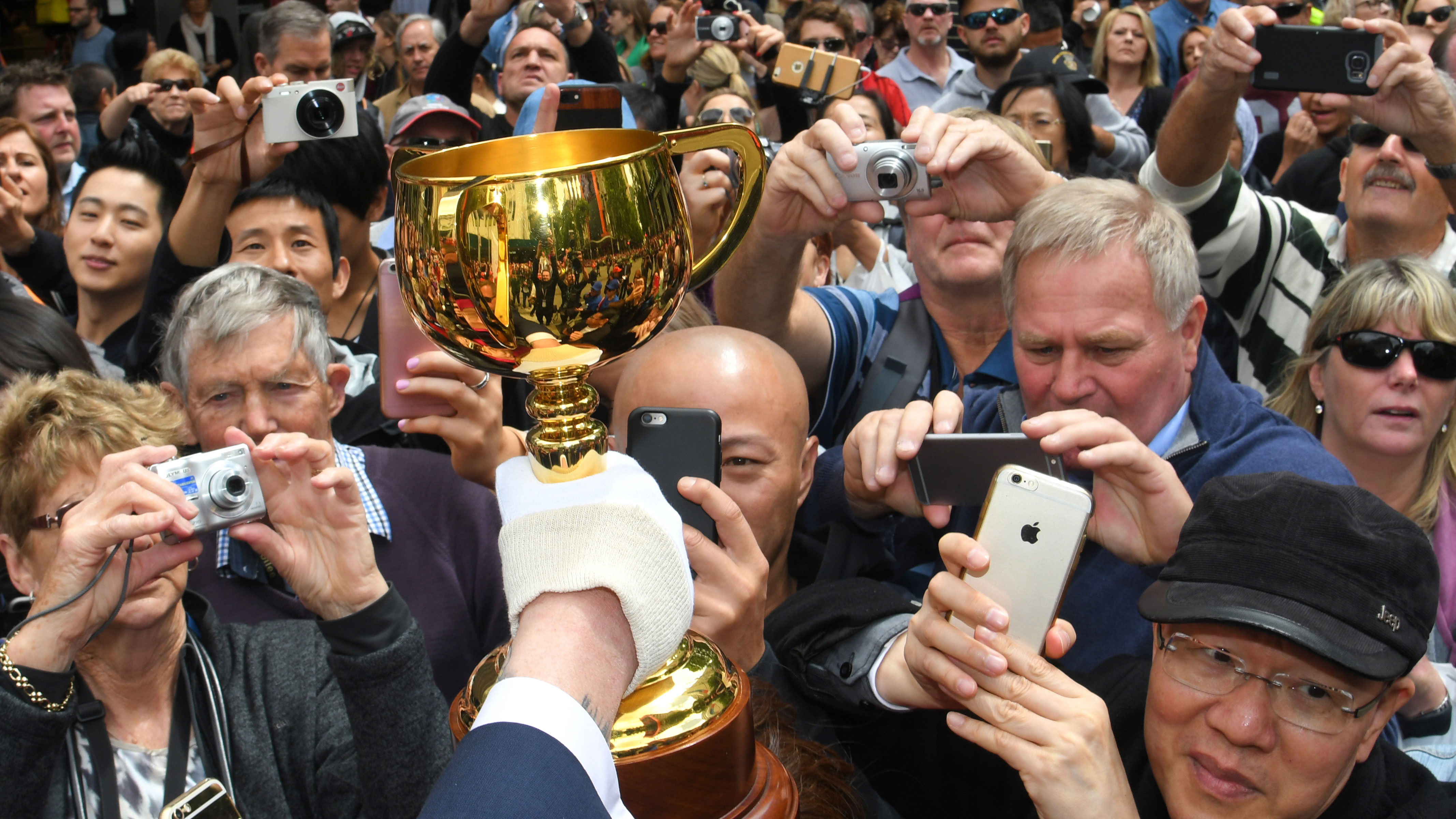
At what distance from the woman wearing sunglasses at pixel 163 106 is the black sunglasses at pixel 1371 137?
15.6 feet

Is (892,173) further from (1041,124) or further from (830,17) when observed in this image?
(830,17)

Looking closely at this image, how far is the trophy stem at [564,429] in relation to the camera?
1.04 m

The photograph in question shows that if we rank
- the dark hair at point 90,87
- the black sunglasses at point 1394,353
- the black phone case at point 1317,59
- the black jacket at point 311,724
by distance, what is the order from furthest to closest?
1. the dark hair at point 90,87
2. the black phone case at point 1317,59
3. the black sunglasses at point 1394,353
4. the black jacket at point 311,724

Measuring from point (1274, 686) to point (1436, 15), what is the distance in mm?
5256

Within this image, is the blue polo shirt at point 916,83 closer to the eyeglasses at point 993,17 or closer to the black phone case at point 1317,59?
the eyeglasses at point 993,17

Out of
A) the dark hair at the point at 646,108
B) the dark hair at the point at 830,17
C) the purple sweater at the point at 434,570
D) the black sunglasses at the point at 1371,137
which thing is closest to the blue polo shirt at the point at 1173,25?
the dark hair at the point at 830,17

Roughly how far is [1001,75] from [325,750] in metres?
4.97

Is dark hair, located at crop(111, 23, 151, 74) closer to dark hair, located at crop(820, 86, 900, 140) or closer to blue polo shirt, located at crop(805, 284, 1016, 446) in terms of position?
dark hair, located at crop(820, 86, 900, 140)

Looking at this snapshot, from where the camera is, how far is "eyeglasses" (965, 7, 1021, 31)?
5.69 metres

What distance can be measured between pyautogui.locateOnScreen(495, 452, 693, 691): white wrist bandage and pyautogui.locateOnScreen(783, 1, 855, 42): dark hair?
5.31 meters

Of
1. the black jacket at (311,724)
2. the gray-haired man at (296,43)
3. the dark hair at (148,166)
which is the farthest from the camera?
the gray-haired man at (296,43)

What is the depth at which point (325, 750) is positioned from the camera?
6.03 ft

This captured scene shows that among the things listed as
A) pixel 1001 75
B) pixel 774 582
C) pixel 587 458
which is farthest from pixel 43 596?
pixel 1001 75

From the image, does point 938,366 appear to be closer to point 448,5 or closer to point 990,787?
point 990,787
